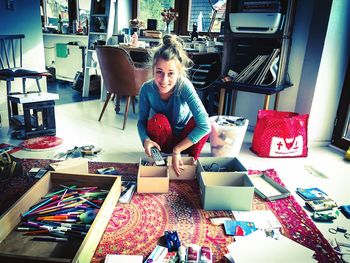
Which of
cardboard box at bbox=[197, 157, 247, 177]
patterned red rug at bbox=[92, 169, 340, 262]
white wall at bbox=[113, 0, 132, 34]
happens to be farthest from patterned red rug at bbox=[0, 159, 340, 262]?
white wall at bbox=[113, 0, 132, 34]

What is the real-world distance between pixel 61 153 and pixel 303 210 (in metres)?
1.67

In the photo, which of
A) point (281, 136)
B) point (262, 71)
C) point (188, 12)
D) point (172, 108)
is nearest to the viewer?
point (172, 108)

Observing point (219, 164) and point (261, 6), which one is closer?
point (219, 164)

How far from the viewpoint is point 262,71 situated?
2.42 meters

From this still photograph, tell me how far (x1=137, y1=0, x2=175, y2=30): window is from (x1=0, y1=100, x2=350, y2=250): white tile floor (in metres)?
1.80

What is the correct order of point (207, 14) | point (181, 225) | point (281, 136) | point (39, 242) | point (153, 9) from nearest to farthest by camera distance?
point (39, 242), point (181, 225), point (281, 136), point (207, 14), point (153, 9)

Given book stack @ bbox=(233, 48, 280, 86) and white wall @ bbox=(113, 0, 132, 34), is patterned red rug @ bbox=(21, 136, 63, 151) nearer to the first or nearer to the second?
book stack @ bbox=(233, 48, 280, 86)

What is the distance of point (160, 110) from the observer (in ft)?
6.01

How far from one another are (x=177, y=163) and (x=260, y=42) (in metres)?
1.64

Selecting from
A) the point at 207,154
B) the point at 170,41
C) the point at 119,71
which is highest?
the point at 170,41

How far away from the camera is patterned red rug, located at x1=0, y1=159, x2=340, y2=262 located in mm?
1146

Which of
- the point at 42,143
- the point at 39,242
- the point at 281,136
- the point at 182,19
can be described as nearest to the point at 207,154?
the point at 281,136

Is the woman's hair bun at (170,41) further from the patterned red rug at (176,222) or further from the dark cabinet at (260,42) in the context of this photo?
the dark cabinet at (260,42)

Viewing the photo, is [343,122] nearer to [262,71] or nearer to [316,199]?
[262,71]
